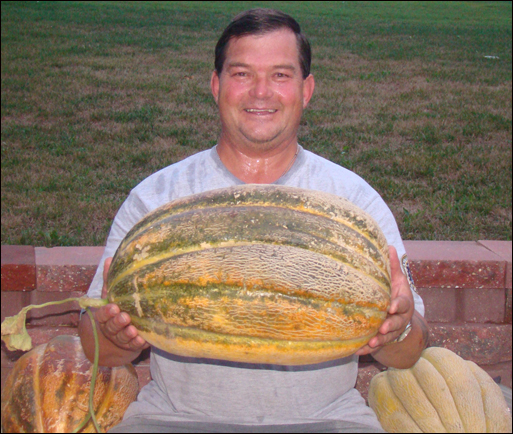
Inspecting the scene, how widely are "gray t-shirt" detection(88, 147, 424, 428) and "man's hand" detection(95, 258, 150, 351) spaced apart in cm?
34

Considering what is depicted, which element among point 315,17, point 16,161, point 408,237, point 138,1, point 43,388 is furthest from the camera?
point 138,1

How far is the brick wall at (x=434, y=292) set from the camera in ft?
11.9

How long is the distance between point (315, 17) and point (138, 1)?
592 centimetres

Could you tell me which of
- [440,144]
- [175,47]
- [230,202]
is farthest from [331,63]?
[230,202]

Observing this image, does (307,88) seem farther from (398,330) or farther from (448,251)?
(448,251)

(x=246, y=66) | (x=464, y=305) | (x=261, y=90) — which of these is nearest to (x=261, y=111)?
(x=261, y=90)

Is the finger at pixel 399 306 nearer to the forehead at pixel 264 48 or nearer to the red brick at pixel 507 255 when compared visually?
the forehead at pixel 264 48

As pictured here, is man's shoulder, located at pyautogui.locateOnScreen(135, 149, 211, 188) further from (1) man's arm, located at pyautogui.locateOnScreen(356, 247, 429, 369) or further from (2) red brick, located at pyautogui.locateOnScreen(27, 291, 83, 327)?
(2) red brick, located at pyautogui.locateOnScreen(27, 291, 83, 327)

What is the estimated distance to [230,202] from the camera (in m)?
2.05

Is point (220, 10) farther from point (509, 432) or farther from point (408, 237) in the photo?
point (509, 432)

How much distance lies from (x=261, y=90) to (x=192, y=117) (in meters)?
5.17

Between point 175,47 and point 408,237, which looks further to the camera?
point 175,47

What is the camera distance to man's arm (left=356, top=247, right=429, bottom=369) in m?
2.08

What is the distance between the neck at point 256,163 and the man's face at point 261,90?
0.05 m
